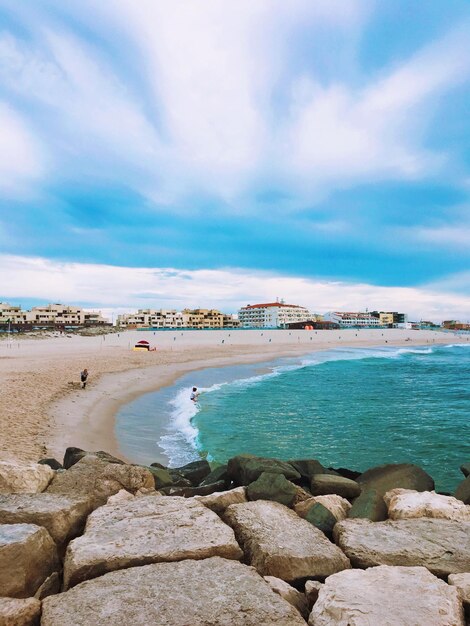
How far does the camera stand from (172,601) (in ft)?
10.6

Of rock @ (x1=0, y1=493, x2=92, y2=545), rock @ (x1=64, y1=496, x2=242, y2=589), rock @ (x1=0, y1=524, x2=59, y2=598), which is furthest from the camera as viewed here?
rock @ (x1=0, y1=493, x2=92, y2=545)

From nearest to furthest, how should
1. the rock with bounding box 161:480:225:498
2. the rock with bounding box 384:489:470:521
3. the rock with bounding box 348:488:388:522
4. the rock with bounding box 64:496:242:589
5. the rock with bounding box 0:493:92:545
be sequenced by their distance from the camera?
1. the rock with bounding box 64:496:242:589
2. the rock with bounding box 0:493:92:545
3. the rock with bounding box 384:489:470:521
4. the rock with bounding box 348:488:388:522
5. the rock with bounding box 161:480:225:498

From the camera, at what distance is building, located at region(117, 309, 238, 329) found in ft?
623

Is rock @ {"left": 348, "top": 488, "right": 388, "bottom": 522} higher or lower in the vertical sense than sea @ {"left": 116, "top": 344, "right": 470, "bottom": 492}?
higher

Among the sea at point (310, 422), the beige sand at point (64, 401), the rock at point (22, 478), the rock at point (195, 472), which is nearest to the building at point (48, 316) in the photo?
the beige sand at point (64, 401)

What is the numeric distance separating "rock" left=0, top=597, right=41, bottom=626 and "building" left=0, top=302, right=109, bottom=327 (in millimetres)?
164421

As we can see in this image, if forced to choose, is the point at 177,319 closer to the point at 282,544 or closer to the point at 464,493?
the point at 464,493

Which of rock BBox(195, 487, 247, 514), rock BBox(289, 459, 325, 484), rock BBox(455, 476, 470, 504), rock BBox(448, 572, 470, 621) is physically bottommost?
rock BBox(289, 459, 325, 484)

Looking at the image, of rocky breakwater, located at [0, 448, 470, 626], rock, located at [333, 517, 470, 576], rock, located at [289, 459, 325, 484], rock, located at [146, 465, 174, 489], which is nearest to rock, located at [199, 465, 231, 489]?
rock, located at [146, 465, 174, 489]

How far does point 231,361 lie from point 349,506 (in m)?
37.3

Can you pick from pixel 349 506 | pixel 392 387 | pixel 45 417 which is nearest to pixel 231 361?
pixel 392 387

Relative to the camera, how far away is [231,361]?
43469 millimetres

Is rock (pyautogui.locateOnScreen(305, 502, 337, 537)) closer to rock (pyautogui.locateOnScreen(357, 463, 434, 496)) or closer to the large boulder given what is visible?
the large boulder

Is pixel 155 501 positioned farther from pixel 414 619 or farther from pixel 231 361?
pixel 231 361
